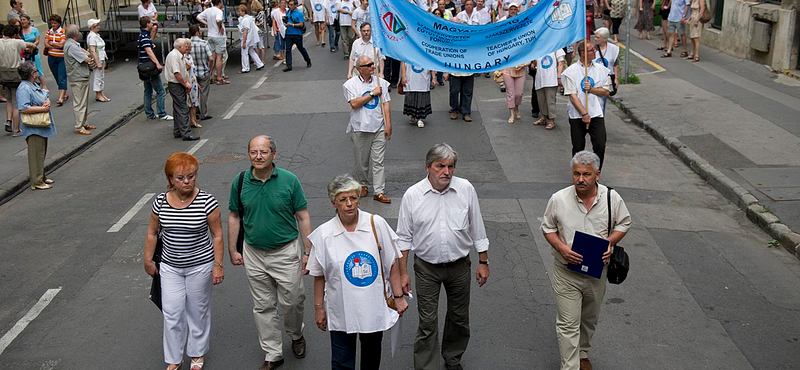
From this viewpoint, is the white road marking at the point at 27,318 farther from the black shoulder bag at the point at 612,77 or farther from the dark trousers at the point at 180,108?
the black shoulder bag at the point at 612,77

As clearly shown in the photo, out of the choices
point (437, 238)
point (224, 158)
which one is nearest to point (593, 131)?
point (224, 158)

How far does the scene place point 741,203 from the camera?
10.9 meters

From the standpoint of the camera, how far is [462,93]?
51.2ft

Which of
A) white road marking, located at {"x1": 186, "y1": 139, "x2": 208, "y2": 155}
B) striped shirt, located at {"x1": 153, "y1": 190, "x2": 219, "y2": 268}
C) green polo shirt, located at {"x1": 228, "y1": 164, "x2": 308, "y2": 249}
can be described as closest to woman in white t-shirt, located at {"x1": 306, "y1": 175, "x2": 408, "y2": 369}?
green polo shirt, located at {"x1": 228, "y1": 164, "x2": 308, "y2": 249}

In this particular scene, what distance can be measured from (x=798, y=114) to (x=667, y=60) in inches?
274

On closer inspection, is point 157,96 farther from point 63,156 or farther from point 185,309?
point 185,309

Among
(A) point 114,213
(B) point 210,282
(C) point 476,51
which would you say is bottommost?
(A) point 114,213

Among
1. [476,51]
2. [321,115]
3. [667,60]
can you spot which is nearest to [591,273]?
[476,51]

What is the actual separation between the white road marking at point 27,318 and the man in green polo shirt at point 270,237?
241cm

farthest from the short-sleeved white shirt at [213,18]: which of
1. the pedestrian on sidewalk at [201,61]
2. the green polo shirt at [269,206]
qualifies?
the green polo shirt at [269,206]

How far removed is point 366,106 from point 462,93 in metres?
5.43

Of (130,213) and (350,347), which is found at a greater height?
(350,347)

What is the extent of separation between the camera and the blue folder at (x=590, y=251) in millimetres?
5875

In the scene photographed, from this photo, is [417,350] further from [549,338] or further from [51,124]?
[51,124]
